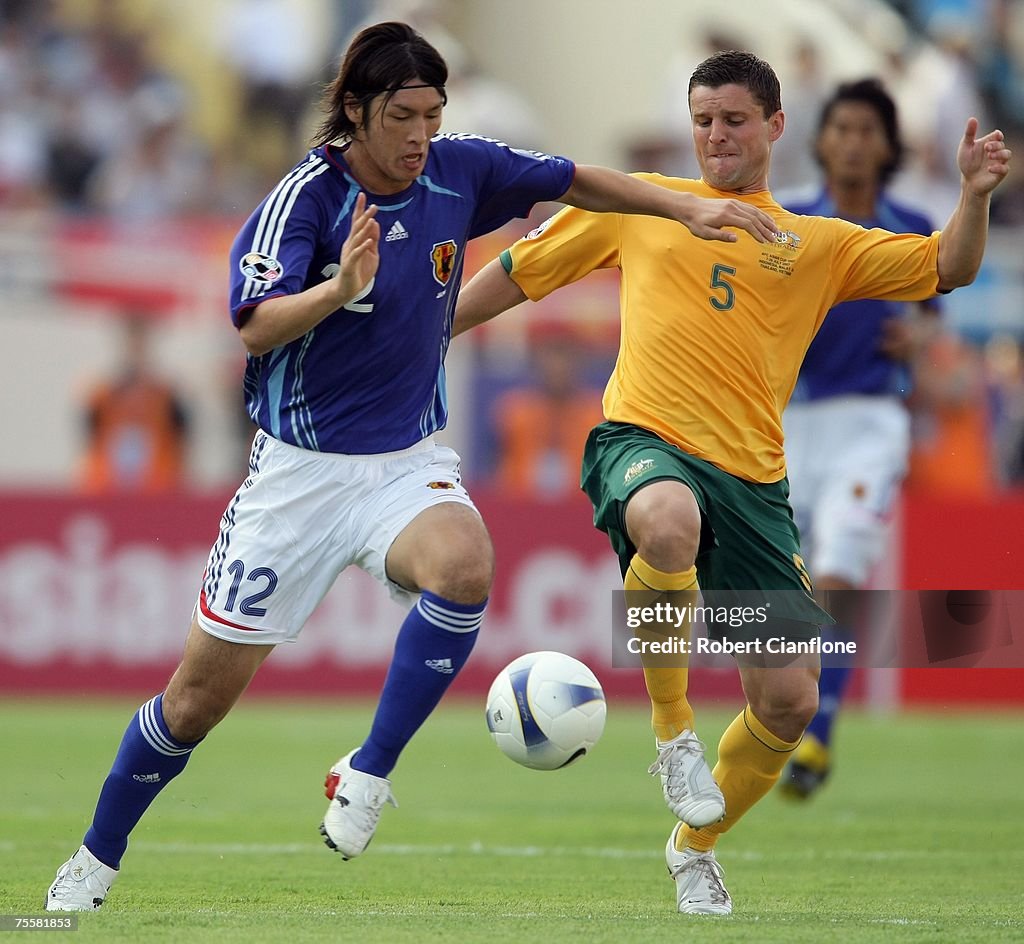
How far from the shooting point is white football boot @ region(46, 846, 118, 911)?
5.86 meters

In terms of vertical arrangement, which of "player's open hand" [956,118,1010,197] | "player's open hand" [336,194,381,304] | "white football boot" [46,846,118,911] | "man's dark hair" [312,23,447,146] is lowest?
"white football boot" [46,846,118,911]

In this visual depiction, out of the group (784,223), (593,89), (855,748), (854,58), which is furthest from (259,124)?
(784,223)

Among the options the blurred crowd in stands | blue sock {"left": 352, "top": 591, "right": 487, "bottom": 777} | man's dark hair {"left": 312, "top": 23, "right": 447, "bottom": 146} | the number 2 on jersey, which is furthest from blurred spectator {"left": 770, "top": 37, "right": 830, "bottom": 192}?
blue sock {"left": 352, "top": 591, "right": 487, "bottom": 777}

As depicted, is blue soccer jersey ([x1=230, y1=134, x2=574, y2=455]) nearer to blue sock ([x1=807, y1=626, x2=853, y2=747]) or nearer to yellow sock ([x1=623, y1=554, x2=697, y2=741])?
yellow sock ([x1=623, y1=554, x2=697, y2=741])

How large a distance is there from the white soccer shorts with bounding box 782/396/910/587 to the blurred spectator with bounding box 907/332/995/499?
17.0ft

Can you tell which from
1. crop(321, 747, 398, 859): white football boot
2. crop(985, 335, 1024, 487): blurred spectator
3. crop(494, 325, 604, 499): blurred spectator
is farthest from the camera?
crop(985, 335, 1024, 487): blurred spectator

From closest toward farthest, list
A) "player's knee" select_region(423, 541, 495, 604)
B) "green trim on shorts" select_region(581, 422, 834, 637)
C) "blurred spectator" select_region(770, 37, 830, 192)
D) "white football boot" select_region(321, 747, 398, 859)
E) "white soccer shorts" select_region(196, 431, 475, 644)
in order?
"white football boot" select_region(321, 747, 398, 859)
"player's knee" select_region(423, 541, 495, 604)
"white soccer shorts" select_region(196, 431, 475, 644)
"green trim on shorts" select_region(581, 422, 834, 637)
"blurred spectator" select_region(770, 37, 830, 192)

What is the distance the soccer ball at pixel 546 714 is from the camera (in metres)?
5.99

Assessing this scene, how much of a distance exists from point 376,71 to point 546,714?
2.06 meters

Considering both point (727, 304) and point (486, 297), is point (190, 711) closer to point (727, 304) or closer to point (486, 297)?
point (486, 297)

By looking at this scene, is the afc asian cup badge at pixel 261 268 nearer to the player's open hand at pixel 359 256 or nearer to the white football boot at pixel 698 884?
the player's open hand at pixel 359 256

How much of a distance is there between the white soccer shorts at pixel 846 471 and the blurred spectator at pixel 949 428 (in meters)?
5.18

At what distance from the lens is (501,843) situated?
8039 mm

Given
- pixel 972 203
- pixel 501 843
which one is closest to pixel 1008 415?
pixel 501 843
